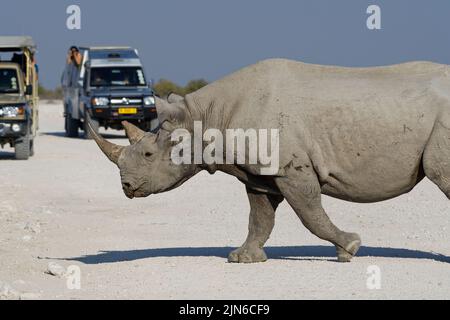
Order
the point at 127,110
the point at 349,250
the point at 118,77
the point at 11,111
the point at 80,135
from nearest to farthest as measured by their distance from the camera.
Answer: the point at 349,250 < the point at 11,111 < the point at 127,110 < the point at 118,77 < the point at 80,135

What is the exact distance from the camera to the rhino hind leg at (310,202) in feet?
37.2

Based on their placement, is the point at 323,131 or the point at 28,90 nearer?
the point at 323,131

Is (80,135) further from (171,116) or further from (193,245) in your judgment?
(171,116)

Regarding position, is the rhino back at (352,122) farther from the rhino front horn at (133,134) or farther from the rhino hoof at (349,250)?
the rhino front horn at (133,134)

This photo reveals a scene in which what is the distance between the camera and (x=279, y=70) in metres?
11.8

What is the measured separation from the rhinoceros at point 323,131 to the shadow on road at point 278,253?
29.2 inches

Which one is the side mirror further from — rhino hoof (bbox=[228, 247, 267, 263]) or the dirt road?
rhino hoof (bbox=[228, 247, 267, 263])

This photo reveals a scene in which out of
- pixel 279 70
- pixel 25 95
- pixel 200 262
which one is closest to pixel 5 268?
→ pixel 200 262

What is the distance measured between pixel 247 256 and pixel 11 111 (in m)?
16.2

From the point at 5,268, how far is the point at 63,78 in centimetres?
3506

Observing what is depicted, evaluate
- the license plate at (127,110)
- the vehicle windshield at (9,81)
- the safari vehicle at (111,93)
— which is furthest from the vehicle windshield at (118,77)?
the vehicle windshield at (9,81)

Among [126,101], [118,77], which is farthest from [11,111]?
[118,77]

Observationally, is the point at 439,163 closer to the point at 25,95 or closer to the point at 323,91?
the point at 323,91

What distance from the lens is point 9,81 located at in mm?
28266
